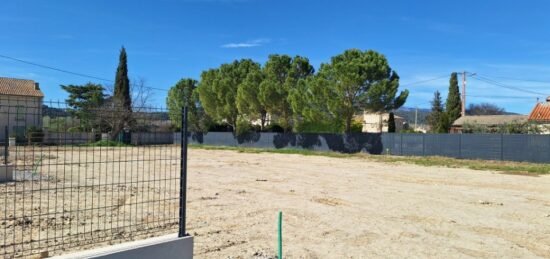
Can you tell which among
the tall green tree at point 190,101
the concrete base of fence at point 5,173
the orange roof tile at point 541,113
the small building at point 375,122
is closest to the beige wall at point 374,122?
the small building at point 375,122

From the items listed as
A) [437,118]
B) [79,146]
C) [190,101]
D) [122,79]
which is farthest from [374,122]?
[79,146]

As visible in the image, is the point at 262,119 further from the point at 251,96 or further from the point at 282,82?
the point at 282,82

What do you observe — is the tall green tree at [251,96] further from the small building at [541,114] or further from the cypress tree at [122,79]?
the small building at [541,114]

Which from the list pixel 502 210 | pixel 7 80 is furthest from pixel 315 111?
pixel 7 80

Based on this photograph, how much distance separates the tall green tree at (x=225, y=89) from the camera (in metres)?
46.1

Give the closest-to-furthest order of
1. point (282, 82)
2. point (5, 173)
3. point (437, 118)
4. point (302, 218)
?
point (302, 218)
point (5, 173)
point (282, 82)
point (437, 118)

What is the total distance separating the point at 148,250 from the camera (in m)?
4.47

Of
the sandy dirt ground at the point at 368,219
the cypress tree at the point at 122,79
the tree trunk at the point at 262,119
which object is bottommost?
the sandy dirt ground at the point at 368,219

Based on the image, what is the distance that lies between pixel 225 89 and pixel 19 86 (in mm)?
25224

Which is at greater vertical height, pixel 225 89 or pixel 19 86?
pixel 19 86

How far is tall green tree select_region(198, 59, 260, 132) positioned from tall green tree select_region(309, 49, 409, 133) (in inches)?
512

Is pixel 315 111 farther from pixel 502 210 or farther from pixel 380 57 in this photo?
pixel 502 210

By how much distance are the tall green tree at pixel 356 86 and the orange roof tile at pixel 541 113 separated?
43.1 feet

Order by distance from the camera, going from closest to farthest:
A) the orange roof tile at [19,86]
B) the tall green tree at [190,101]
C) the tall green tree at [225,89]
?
the tall green tree at [225,89]
the orange roof tile at [19,86]
the tall green tree at [190,101]
